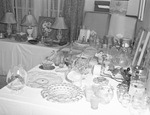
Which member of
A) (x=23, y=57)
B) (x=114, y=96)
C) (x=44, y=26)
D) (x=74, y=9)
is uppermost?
(x=74, y=9)

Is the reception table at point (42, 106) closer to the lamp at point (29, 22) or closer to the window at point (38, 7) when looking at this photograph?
the lamp at point (29, 22)

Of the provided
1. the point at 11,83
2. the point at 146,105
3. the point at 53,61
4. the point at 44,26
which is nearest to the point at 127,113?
the point at 146,105

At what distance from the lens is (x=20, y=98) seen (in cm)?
110

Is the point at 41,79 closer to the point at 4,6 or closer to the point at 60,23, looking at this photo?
the point at 60,23

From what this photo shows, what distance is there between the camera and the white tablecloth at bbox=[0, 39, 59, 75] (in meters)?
2.66

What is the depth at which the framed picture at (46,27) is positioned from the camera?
117 inches

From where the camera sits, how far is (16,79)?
4.14 ft

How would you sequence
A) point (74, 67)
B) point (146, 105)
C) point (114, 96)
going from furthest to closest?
A: point (74, 67)
point (114, 96)
point (146, 105)

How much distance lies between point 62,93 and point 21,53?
69.1 inches

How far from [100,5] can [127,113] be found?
204 centimetres

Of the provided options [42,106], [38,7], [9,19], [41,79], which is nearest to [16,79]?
[41,79]

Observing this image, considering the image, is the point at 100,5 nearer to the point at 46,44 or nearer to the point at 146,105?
the point at 46,44

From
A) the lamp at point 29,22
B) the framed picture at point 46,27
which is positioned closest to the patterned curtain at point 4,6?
the lamp at point 29,22

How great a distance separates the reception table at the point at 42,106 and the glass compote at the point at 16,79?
0.14ft
